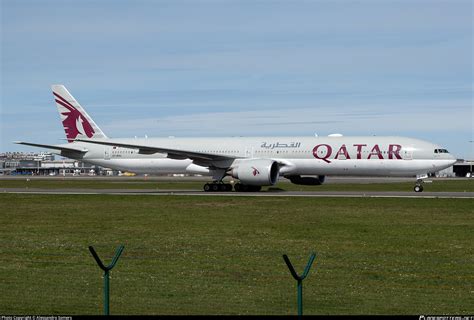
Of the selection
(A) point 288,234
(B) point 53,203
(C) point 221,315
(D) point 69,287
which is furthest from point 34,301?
(B) point 53,203

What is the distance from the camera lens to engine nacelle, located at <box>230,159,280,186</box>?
5300 centimetres

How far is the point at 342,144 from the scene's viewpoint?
56.2m

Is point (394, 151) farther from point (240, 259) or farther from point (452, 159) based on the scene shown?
point (240, 259)

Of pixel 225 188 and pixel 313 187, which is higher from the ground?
pixel 225 188

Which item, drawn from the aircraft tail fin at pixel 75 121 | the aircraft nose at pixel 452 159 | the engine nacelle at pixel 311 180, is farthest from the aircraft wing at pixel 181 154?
the aircraft nose at pixel 452 159

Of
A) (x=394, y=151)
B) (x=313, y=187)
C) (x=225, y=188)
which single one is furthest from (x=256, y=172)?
(x=313, y=187)

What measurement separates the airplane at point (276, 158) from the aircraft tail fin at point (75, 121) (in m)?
3.75

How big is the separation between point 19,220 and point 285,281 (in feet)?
62.7

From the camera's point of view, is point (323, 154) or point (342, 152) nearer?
point (342, 152)

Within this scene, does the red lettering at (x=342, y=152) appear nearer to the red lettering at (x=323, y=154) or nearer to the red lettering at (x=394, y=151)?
the red lettering at (x=323, y=154)

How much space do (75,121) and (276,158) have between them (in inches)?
850

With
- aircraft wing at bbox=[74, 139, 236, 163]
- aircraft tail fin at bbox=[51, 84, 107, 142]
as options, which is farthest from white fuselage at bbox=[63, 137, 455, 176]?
aircraft tail fin at bbox=[51, 84, 107, 142]

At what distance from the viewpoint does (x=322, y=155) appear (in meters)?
56.5

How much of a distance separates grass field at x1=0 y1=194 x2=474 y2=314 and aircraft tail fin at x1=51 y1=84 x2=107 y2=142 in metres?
32.1
